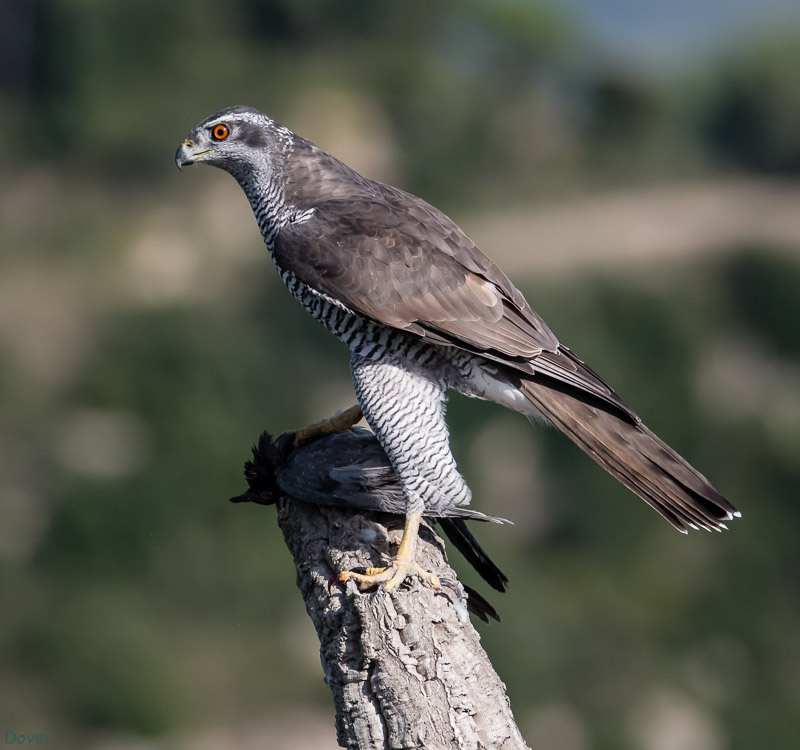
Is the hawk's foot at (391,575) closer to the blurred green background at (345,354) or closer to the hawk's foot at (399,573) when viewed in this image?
the hawk's foot at (399,573)

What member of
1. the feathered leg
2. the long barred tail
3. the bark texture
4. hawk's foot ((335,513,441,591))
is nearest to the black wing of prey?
the long barred tail

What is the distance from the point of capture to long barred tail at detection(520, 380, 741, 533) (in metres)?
4.30

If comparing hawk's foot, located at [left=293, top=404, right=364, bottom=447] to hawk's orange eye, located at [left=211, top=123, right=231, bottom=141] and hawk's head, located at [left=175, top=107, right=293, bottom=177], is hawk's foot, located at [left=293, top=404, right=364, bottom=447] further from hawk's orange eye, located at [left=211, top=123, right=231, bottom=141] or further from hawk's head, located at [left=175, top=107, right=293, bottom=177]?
hawk's orange eye, located at [left=211, top=123, right=231, bottom=141]

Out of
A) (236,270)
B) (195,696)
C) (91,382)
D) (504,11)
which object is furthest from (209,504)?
(504,11)

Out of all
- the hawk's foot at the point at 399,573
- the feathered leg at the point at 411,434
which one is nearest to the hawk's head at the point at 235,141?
the feathered leg at the point at 411,434

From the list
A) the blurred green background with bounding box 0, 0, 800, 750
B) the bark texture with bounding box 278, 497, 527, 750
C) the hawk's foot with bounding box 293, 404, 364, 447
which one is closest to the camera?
the bark texture with bounding box 278, 497, 527, 750

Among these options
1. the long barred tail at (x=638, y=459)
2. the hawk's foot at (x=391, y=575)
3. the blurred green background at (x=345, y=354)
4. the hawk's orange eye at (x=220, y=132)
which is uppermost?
the blurred green background at (x=345, y=354)

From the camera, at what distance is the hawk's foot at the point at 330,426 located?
499cm

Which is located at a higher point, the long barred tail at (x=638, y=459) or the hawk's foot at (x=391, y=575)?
the long barred tail at (x=638, y=459)

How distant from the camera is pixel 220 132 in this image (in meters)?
4.83

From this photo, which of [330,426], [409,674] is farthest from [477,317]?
[409,674]

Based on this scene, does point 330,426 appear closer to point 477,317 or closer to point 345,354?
point 477,317

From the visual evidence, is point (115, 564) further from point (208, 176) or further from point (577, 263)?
point (208, 176)

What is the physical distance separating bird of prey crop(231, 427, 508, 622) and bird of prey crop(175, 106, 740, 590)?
3.6 inches
